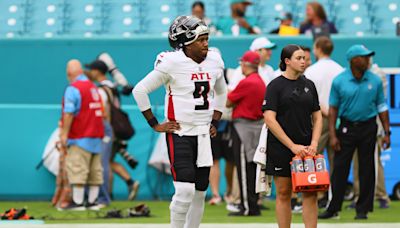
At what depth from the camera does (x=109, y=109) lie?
46.9 ft

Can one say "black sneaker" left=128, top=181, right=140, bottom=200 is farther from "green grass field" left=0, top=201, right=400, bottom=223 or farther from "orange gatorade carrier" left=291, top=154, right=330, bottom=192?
"orange gatorade carrier" left=291, top=154, right=330, bottom=192

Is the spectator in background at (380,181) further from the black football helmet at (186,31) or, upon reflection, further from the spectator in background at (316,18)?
the black football helmet at (186,31)

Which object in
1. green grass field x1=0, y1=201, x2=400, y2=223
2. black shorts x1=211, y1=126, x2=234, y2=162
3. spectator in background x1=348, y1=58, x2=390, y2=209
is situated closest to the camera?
green grass field x1=0, y1=201, x2=400, y2=223

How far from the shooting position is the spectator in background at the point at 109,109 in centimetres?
1420

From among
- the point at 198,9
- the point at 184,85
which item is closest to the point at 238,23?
the point at 198,9

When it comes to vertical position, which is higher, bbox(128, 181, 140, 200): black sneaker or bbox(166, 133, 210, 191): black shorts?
bbox(166, 133, 210, 191): black shorts

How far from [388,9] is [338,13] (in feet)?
2.64

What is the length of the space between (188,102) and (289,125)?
86 centimetres

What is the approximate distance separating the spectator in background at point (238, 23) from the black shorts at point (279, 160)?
739 centimetres

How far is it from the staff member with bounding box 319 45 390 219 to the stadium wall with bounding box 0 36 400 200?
3394mm

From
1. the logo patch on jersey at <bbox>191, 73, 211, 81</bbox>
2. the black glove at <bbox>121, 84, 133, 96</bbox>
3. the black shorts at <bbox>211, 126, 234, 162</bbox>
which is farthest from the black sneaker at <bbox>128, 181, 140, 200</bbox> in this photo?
the logo patch on jersey at <bbox>191, 73, 211, 81</bbox>

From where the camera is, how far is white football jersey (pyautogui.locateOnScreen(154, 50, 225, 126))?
8.84 m

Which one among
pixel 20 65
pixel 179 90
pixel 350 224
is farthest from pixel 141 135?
pixel 179 90

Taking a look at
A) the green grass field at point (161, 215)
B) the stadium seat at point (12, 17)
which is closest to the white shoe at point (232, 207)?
the green grass field at point (161, 215)
